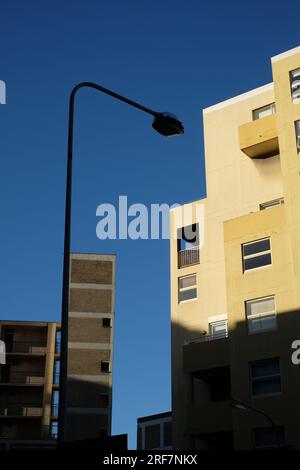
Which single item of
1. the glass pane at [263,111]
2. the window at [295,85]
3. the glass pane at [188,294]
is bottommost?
the glass pane at [188,294]

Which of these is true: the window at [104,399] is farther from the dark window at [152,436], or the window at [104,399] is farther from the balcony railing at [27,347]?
the balcony railing at [27,347]

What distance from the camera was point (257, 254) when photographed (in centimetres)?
3089

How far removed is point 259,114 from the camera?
37.7m

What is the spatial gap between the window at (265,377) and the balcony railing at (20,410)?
4714 cm

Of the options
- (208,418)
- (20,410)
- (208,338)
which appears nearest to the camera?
(208,418)

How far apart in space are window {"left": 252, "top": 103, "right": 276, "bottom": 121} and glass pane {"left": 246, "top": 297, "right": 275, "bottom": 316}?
11.1 metres

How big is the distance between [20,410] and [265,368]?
161ft

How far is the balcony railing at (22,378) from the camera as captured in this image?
74.3m

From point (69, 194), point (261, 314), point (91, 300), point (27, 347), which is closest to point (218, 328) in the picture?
point (261, 314)

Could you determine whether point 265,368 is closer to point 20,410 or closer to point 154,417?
point 154,417

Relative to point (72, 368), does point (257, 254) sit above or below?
below

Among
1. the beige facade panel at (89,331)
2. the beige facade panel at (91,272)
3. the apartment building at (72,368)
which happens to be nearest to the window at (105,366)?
the apartment building at (72,368)
